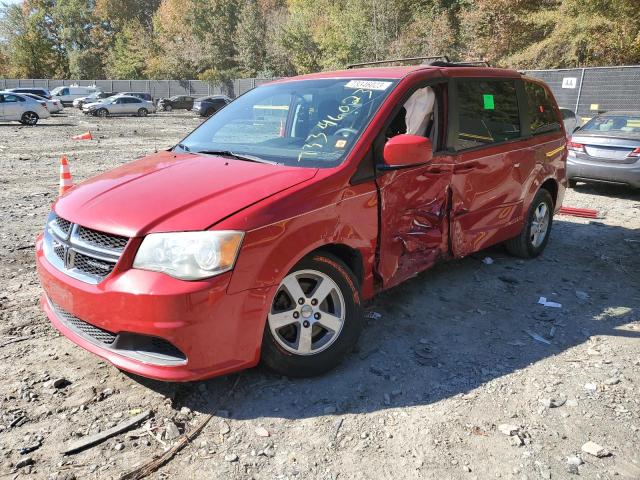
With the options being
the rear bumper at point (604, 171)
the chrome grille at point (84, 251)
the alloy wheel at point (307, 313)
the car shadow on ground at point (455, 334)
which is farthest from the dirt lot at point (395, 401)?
the rear bumper at point (604, 171)

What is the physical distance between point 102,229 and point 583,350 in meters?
3.25

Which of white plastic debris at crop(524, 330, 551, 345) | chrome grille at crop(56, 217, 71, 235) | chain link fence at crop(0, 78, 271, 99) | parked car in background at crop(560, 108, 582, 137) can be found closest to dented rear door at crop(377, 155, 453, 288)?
white plastic debris at crop(524, 330, 551, 345)

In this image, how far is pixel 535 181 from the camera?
5.39 meters

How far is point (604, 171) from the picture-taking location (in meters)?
9.05

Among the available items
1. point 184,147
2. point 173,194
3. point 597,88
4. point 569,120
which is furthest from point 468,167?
point 597,88

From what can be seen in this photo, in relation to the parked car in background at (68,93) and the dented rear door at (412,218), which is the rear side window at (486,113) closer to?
the dented rear door at (412,218)

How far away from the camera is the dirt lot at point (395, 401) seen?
8.57ft

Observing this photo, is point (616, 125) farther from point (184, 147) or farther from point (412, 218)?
point (184, 147)

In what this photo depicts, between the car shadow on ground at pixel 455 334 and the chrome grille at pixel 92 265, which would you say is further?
the car shadow on ground at pixel 455 334

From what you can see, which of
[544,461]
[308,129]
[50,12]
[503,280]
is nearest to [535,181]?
[503,280]

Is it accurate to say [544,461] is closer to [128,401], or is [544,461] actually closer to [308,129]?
[128,401]

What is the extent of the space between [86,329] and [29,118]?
88.6 ft

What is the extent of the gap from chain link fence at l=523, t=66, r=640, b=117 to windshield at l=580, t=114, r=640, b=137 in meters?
7.96

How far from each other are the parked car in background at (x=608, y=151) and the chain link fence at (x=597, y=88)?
27.1 feet
